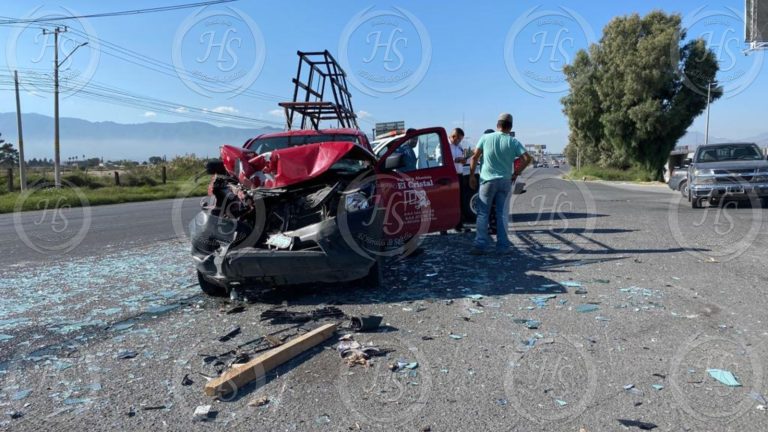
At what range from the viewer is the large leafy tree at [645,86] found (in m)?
37.4

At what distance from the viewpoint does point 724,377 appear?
3.29 meters

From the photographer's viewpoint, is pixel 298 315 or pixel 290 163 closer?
pixel 298 315

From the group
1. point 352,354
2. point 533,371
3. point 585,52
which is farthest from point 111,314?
point 585,52

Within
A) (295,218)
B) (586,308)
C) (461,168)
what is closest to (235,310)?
(295,218)

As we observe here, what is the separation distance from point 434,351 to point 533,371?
0.73 m

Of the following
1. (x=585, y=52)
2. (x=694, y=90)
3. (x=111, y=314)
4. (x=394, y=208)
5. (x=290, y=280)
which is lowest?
(x=111, y=314)

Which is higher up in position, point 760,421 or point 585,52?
point 585,52

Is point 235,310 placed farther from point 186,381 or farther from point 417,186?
point 417,186

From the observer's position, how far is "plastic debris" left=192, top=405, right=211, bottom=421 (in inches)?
115

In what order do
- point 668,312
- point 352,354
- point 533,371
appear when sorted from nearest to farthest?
point 533,371, point 352,354, point 668,312

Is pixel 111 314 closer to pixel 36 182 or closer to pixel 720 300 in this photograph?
pixel 720 300

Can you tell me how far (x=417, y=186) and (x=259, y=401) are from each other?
168 inches

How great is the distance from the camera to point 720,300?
16.2ft

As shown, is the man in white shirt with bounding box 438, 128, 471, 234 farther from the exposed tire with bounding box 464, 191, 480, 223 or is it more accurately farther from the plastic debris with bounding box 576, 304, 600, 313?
the plastic debris with bounding box 576, 304, 600, 313
